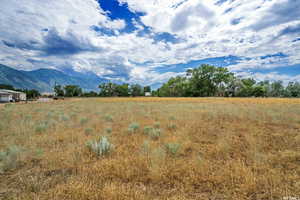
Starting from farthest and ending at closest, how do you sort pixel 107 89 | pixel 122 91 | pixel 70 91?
pixel 122 91 → pixel 107 89 → pixel 70 91

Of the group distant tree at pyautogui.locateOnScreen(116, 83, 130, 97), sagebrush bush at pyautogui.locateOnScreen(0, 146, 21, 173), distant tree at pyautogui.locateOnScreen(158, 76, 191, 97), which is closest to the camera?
sagebrush bush at pyautogui.locateOnScreen(0, 146, 21, 173)

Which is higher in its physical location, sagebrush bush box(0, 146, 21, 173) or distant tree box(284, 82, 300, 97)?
distant tree box(284, 82, 300, 97)

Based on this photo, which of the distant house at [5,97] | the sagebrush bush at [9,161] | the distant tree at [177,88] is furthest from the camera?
the distant tree at [177,88]

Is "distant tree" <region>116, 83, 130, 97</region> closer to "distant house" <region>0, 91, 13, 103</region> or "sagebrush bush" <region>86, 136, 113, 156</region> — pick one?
"distant house" <region>0, 91, 13, 103</region>

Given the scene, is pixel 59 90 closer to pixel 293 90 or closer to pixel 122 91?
pixel 122 91

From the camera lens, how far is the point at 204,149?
13.3 feet

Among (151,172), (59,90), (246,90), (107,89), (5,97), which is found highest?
(107,89)

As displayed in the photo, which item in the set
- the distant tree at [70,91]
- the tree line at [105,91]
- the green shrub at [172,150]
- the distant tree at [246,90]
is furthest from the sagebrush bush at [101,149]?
the distant tree at [70,91]

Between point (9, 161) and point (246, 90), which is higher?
point (246, 90)

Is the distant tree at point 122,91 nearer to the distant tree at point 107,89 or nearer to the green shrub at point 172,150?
the distant tree at point 107,89

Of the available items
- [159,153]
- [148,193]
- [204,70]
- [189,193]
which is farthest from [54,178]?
[204,70]

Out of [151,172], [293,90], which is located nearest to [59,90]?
[151,172]

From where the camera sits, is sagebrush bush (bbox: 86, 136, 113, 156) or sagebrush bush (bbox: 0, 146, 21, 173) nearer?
sagebrush bush (bbox: 0, 146, 21, 173)

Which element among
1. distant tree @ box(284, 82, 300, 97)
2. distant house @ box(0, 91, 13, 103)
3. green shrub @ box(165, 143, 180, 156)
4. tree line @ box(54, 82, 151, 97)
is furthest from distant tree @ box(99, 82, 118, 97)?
distant tree @ box(284, 82, 300, 97)
